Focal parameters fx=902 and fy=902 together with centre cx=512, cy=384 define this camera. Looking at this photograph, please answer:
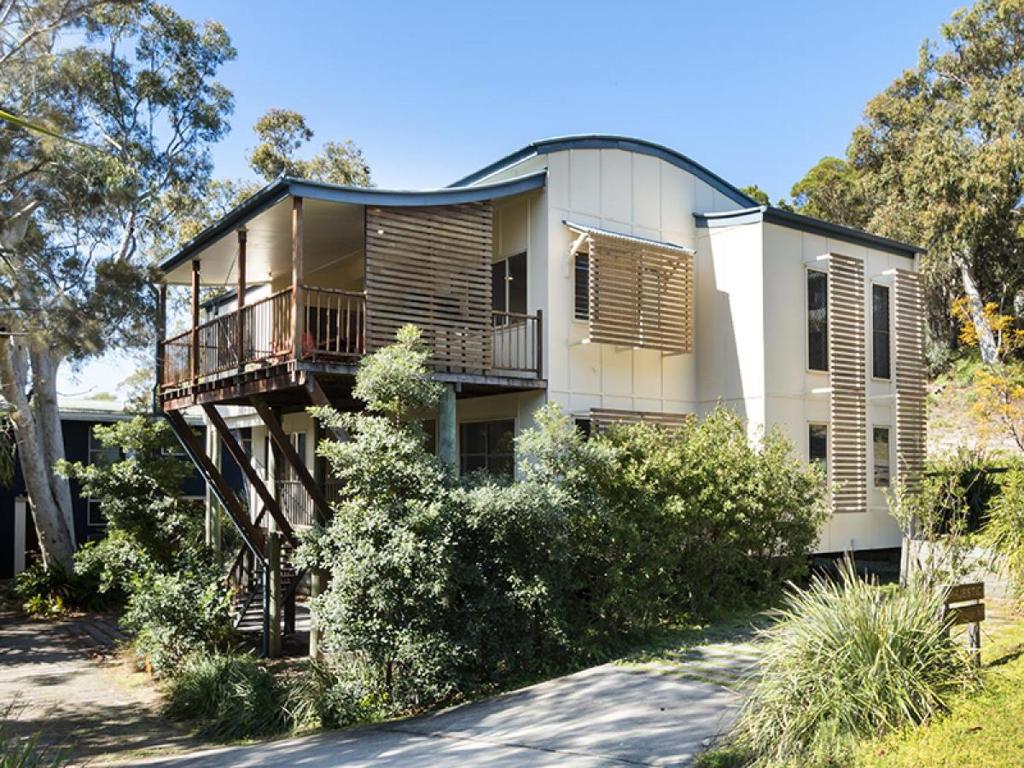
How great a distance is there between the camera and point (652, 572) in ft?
35.4

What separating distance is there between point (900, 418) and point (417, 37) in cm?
1259

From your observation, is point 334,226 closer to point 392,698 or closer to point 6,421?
point 392,698

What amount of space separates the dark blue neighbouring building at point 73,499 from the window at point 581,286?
→ 12861mm

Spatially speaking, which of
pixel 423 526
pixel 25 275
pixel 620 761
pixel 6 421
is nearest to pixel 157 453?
pixel 25 275

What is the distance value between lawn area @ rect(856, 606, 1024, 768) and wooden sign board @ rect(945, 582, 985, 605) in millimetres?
553

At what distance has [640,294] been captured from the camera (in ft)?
47.2

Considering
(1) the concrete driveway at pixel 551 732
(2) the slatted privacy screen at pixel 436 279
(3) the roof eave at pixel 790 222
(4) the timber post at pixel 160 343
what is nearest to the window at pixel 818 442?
(3) the roof eave at pixel 790 222

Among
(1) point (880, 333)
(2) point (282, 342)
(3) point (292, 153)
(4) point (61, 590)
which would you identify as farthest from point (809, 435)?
(3) point (292, 153)

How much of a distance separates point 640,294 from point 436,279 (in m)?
3.50

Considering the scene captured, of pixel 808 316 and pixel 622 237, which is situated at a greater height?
pixel 622 237

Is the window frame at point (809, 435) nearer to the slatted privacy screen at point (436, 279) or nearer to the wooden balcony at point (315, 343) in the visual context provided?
the wooden balcony at point (315, 343)

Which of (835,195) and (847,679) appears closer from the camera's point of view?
(847,679)

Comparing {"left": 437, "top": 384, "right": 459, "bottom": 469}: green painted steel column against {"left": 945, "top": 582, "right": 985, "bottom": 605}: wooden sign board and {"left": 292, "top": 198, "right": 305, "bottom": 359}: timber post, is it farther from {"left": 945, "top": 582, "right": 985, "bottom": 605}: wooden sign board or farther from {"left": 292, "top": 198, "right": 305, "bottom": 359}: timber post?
{"left": 945, "top": 582, "right": 985, "bottom": 605}: wooden sign board

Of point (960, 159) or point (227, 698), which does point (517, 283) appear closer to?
point (227, 698)
